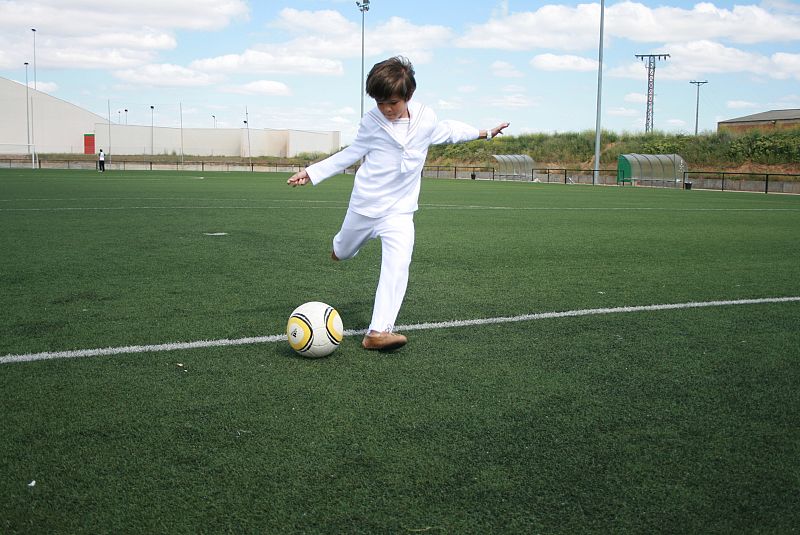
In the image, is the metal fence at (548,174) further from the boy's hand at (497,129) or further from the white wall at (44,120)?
the boy's hand at (497,129)

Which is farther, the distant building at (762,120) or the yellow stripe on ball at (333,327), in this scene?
the distant building at (762,120)

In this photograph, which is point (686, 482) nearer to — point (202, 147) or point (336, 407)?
point (336, 407)

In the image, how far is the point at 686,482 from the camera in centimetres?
299

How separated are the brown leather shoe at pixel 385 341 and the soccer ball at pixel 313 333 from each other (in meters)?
0.22

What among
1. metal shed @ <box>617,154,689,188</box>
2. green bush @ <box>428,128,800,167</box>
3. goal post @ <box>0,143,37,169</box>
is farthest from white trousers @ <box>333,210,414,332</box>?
goal post @ <box>0,143,37,169</box>

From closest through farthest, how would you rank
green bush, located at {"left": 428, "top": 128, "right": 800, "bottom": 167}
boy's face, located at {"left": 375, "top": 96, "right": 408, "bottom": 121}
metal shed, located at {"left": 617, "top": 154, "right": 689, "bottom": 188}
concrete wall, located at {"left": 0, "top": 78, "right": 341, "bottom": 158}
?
boy's face, located at {"left": 375, "top": 96, "right": 408, "bottom": 121} → metal shed, located at {"left": 617, "top": 154, "right": 689, "bottom": 188} → green bush, located at {"left": 428, "top": 128, "right": 800, "bottom": 167} → concrete wall, located at {"left": 0, "top": 78, "right": 341, "bottom": 158}

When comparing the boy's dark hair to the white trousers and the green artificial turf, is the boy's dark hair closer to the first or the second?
the white trousers

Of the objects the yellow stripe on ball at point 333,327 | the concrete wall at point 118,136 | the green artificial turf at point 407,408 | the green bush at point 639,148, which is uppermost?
the concrete wall at point 118,136

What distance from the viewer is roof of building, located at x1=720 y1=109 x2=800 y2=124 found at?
64000 millimetres

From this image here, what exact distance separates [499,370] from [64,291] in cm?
431

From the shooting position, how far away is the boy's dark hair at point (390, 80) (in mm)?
4562

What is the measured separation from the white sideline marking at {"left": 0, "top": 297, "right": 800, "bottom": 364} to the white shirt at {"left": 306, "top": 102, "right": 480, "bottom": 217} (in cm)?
100

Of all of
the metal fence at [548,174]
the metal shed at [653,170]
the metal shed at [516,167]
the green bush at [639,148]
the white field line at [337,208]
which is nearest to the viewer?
the white field line at [337,208]

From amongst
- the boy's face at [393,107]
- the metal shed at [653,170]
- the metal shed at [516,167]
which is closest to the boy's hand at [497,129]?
the boy's face at [393,107]
